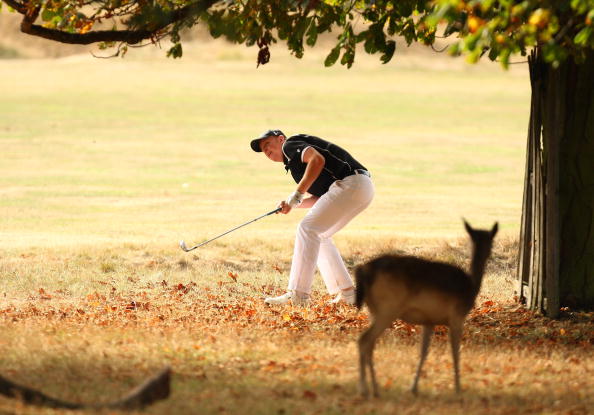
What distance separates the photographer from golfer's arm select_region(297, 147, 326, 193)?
32.1 ft

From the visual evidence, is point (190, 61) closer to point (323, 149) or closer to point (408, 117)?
point (408, 117)

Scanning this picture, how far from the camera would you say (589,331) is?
916 centimetres

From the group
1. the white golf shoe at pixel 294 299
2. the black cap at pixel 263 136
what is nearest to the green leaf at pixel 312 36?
the black cap at pixel 263 136

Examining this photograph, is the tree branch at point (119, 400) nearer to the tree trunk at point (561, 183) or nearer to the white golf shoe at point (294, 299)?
the white golf shoe at point (294, 299)

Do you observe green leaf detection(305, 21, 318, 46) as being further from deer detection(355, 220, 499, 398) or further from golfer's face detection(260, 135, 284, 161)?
deer detection(355, 220, 499, 398)

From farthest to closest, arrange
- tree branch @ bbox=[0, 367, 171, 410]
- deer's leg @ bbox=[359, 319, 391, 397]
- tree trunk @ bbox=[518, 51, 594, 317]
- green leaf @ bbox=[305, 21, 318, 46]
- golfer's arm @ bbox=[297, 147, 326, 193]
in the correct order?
golfer's arm @ bbox=[297, 147, 326, 193]
tree trunk @ bbox=[518, 51, 594, 317]
green leaf @ bbox=[305, 21, 318, 46]
deer's leg @ bbox=[359, 319, 391, 397]
tree branch @ bbox=[0, 367, 171, 410]

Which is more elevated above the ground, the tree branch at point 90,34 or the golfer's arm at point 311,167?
the tree branch at point 90,34

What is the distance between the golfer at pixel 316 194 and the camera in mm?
9938

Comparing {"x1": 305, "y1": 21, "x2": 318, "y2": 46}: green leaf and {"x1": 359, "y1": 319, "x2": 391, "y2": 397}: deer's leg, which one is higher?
{"x1": 305, "y1": 21, "x2": 318, "y2": 46}: green leaf

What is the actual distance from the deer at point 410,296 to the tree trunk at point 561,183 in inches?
121

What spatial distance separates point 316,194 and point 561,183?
2.26 metres

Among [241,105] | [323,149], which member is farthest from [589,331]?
[241,105]

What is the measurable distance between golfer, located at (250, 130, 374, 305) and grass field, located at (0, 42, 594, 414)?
1.31 feet

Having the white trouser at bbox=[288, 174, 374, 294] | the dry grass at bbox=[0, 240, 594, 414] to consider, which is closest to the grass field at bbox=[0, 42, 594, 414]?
the dry grass at bbox=[0, 240, 594, 414]
